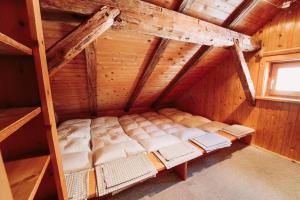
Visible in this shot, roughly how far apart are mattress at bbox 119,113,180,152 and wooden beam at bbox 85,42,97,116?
76 centimetres

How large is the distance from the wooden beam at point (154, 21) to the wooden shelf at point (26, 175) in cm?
113

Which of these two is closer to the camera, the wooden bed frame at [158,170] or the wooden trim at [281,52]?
the wooden bed frame at [158,170]

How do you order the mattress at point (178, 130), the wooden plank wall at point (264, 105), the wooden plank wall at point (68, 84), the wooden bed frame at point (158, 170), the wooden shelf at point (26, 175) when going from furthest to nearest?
the mattress at point (178, 130), the wooden plank wall at point (264, 105), the wooden plank wall at point (68, 84), the wooden bed frame at point (158, 170), the wooden shelf at point (26, 175)

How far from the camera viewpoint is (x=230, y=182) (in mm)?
1830

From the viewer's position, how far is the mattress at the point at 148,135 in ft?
6.70

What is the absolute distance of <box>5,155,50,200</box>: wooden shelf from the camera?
0.53 m

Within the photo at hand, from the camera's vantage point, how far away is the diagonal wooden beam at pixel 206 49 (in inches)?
73.4

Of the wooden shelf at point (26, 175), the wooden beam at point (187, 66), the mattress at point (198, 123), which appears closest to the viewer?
the wooden shelf at point (26, 175)

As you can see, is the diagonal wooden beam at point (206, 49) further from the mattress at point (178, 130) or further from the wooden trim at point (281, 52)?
the mattress at point (178, 130)

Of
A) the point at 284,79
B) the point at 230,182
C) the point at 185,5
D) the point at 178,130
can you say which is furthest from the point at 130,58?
the point at 284,79

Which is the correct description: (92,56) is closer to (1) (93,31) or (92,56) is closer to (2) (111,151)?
(1) (93,31)

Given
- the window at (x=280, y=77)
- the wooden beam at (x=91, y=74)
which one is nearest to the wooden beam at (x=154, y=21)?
the wooden beam at (x=91, y=74)

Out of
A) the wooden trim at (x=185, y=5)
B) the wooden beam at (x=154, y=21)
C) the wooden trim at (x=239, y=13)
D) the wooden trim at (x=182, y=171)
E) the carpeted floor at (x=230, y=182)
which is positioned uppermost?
the wooden trim at (x=239, y=13)

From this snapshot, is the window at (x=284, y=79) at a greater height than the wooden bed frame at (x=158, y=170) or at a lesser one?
greater
